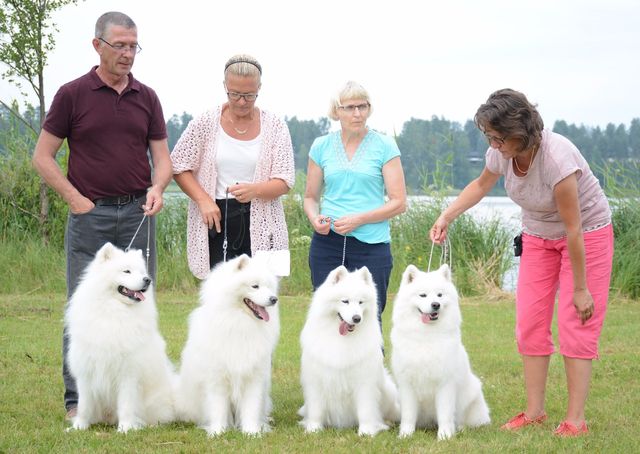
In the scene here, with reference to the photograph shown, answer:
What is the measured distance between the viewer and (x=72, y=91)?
14.9 feet

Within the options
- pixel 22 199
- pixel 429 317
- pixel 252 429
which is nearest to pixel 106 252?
pixel 252 429

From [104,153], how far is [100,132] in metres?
0.12

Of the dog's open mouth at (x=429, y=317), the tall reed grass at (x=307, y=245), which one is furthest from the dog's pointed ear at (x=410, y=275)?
the tall reed grass at (x=307, y=245)

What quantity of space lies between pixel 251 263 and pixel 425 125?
829 centimetres

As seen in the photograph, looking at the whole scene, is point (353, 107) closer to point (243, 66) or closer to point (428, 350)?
point (243, 66)

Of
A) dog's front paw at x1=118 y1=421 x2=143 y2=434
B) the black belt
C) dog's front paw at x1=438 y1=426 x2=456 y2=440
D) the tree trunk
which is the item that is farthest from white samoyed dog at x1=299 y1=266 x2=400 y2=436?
the tree trunk

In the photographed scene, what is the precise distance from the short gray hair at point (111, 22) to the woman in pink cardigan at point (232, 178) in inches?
27.8

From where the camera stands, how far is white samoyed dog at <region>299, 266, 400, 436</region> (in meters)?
4.47

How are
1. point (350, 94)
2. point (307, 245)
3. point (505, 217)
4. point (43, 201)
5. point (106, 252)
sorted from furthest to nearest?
point (505, 217) < point (307, 245) < point (43, 201) < point (350, 94) < point (106, 252)

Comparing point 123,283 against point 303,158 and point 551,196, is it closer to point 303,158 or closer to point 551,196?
point 551,196

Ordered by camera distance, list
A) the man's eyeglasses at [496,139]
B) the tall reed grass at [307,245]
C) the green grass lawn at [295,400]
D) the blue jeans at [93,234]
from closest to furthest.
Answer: the man's eyeglasses at [496,139] → the green grass lawn at [295,400] → the blue jeans at [93,234] → the tall reed grass at [307,245]

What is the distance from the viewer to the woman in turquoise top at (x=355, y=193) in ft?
15.7

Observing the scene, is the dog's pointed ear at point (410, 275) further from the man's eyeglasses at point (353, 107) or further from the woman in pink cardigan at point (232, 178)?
the man's eyeglasses at point (353, 107)

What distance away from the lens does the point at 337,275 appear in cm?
450
